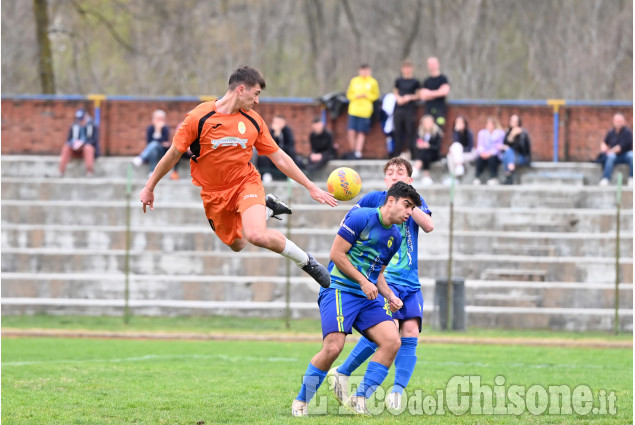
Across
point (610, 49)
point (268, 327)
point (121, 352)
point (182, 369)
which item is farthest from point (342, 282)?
point (610, 49)

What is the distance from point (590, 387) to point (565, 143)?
1438cm

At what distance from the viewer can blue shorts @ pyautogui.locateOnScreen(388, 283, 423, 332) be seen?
936 cm

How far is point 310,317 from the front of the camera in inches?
802

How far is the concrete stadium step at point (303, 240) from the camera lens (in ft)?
68.2

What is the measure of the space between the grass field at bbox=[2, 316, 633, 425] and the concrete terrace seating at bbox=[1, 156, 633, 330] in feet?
4.31

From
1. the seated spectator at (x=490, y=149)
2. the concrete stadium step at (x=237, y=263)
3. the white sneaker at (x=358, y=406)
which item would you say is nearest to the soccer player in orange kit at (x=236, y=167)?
the white sneaker at (x=358, y=406)

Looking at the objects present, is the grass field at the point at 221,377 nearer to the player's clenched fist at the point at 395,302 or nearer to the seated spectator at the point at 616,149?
the player's clenched fist at the point at 395,302

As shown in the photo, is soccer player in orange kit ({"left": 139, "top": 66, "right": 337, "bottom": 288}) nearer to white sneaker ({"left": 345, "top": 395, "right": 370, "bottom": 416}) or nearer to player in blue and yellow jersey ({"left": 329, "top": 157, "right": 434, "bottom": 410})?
player in blue and yellow jersey ({"left": 329, "top": 157, "right": 434, "bottom": 410})

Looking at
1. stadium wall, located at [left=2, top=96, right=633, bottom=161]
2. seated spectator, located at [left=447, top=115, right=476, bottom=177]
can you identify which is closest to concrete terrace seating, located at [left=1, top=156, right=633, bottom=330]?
seated spectator, located at [left=447, top=115, right=476, bottom=177]

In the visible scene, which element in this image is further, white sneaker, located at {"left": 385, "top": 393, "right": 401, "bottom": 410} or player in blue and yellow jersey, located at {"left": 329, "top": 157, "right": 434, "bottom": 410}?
player in blue and yellow jersey, located at {"left": 329, "top": 157, "right": 434, "bottom": 410}

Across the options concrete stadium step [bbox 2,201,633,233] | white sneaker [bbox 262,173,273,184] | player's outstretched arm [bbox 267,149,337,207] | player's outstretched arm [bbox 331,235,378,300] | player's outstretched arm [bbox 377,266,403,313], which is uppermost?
white sneaker [bbox 262,173,273,184]

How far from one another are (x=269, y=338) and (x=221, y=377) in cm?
596

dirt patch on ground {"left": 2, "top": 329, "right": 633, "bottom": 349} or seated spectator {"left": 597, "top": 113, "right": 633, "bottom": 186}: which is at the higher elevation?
seated spectator {"left": 597, "top": 113, "right": 633, "bottom": 186}

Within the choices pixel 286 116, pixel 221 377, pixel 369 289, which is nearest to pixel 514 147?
pixel 286 116
